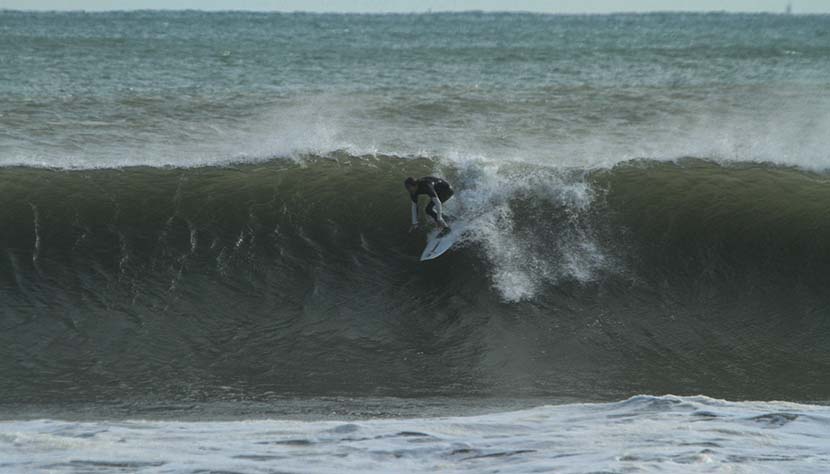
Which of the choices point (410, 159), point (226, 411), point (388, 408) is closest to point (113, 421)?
point (226, 411)

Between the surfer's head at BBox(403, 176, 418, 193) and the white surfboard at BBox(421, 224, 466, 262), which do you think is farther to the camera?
the white surfboard at BBox(421, 224, 466, 262)

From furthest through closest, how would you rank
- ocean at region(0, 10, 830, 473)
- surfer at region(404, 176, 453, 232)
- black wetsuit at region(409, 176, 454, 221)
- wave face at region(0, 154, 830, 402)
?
1. black wetsuit at region(409, 176, 454, 221)
2. surfer at region(404, 176, 453, 232)
3. wave face at region(0, 154, 830, 402)
4. ocean at region(0, 10, 830, 473)

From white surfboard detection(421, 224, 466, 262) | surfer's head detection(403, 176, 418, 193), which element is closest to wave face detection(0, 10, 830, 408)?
white surfboard detection(421, 224, 466, 262)

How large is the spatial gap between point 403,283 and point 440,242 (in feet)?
2.93

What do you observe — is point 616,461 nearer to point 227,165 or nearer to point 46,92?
point 227,165

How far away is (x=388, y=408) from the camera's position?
8016 mm

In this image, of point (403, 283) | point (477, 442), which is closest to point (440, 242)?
point (403, 283)

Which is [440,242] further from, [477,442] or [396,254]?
[477,442]

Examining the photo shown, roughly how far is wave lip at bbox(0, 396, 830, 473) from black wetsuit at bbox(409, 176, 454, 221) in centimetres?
441

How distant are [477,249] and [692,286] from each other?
8.28 ft

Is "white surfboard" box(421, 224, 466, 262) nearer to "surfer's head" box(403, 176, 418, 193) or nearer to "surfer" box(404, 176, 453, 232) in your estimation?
"surfer" box(404, 176, 453, 232)

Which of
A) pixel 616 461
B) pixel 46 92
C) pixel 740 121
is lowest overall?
pixel 616 461

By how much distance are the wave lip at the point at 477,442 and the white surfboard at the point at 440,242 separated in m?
4.31

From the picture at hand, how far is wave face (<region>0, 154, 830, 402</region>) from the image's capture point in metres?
8.74
